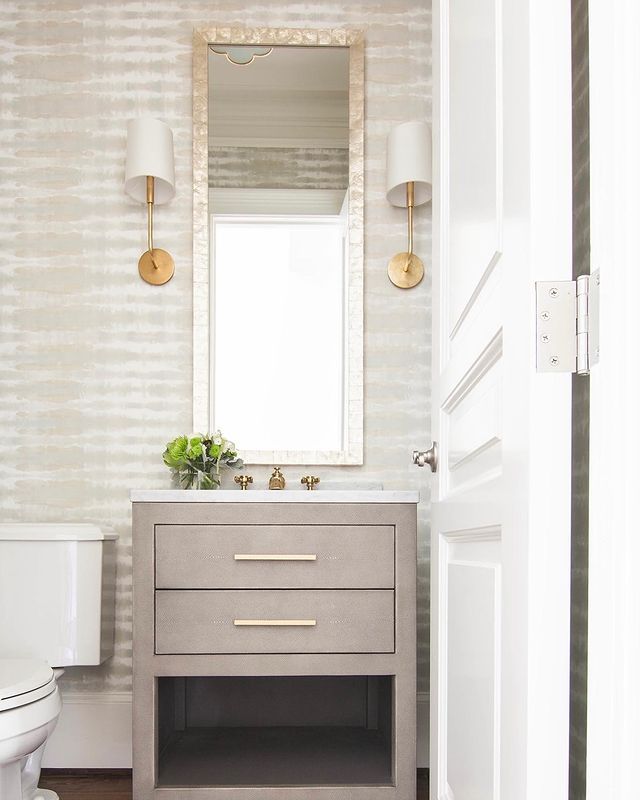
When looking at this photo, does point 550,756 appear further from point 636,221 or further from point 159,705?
point 159,705

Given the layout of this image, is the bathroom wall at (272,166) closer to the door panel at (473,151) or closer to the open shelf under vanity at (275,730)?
the door panel at (473,151)

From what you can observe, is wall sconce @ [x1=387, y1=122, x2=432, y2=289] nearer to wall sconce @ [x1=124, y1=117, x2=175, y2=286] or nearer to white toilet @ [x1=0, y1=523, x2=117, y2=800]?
wall sconce @ [x1=124, y1=117, x2=175, y2=286]

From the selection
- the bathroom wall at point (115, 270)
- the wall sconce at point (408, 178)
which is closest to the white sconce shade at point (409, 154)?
the wall sconce at point (408, 178)

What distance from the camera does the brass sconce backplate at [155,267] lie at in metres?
2.56

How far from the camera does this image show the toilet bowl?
172 cm

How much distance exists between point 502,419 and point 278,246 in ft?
5.91

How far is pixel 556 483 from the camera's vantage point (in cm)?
75

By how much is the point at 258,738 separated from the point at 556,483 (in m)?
1.83

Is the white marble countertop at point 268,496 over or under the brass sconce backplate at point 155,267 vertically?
under

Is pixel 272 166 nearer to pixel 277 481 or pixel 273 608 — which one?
pixel 277 481

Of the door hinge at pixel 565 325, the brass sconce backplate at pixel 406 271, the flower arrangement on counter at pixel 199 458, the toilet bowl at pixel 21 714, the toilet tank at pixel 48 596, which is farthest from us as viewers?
the brass sconce backplate at pixel 406 271

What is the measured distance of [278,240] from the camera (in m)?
2.59

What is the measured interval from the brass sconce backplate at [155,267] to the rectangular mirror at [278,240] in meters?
0.09

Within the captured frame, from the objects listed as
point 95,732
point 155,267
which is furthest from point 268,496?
point 95,732
